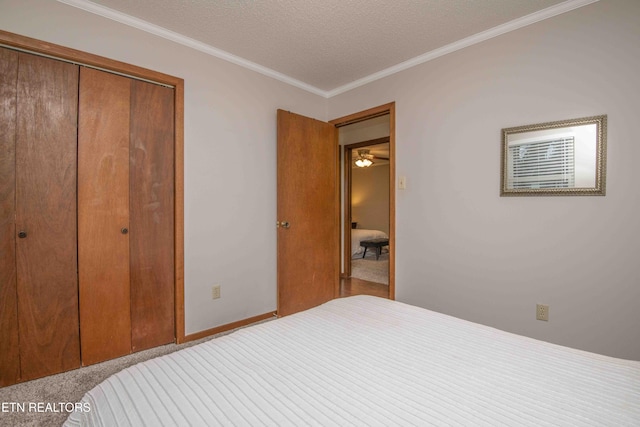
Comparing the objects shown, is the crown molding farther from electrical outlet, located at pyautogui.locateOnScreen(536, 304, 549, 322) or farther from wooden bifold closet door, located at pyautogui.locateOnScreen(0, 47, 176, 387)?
electrical outlet, located at pyautogui.locateOnScreen(536, 304, 549, 322)

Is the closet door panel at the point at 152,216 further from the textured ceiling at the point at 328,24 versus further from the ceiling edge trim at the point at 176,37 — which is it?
the textured ceiling at the point at 328,24

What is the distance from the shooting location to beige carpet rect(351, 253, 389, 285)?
462cm

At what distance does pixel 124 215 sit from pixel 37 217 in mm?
469

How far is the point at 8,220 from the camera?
5.86 ft

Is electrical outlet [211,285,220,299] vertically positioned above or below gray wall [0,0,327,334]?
below

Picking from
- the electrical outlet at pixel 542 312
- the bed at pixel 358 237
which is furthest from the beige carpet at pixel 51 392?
the bed at pixel 358 237

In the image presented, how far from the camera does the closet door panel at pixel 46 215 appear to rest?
1.83m

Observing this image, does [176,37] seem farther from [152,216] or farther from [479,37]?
[479,37]

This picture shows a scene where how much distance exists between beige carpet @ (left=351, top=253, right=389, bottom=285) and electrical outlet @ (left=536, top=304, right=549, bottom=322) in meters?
2.34

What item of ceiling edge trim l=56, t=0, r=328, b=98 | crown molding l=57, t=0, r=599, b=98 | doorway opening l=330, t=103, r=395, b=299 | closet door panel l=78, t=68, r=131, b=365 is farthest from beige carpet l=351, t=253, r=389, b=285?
closet door panel l=78, t=68, r=131, b=365

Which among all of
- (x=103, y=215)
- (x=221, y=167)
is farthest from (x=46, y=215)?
(x=221, y=167)

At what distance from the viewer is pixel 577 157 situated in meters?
1.94

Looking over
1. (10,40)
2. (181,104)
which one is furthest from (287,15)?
(10,40)

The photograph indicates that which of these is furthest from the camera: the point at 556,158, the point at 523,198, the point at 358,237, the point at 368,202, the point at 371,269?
the point at 368,202
